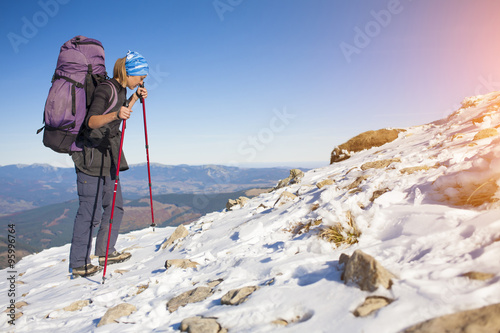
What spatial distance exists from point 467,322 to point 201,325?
2143 mm

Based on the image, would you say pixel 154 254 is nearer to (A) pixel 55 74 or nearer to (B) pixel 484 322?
(A) pixel 55 74

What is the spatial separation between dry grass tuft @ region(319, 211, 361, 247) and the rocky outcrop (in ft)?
31.0

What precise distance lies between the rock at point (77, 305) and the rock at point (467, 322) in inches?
185

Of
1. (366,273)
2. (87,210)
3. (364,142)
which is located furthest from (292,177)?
(366,273)

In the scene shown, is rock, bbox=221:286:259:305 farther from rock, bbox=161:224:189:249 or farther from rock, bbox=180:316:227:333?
rock, bbox=161:224:189:249

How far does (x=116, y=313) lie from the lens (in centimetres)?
333

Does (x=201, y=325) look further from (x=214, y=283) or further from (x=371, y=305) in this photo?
(x=371, y=305)

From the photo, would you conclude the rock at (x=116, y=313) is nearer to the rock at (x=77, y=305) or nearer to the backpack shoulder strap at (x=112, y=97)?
the rock at (x=77, y=305)

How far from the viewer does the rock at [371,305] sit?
Answer: 198cm

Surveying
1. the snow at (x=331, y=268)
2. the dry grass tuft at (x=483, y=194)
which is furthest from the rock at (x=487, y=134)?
the dry grass tuft at (x=483, y=194)

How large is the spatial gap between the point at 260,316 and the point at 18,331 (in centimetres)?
396

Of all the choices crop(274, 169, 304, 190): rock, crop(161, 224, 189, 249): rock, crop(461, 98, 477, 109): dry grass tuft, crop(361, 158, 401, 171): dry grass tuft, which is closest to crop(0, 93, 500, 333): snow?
crop(361, 158, 401, 171): dry grass tuft

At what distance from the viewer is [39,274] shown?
7234 millimetres

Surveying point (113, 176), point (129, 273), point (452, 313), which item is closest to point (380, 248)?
point (452, 313)
